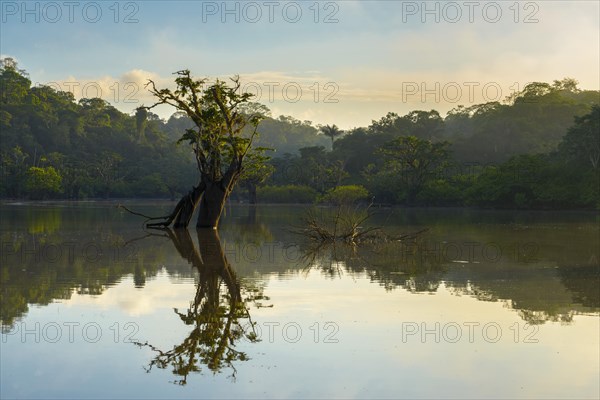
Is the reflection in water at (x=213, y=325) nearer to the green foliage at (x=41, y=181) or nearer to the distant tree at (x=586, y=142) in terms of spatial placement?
the distant tree at (x=586, y=142)

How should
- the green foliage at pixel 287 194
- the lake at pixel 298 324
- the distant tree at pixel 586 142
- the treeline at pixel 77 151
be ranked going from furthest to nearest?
the treeline at pixel 77 151, the green foliage at pixel 287 194, the distant tree at pixel 586 142, the lake at pixel 298 324

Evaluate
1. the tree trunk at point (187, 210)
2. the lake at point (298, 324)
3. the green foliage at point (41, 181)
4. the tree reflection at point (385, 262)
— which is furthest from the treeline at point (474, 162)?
the lake at point (298, 324)

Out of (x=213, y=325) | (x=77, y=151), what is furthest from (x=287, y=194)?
(x=213, y=325)

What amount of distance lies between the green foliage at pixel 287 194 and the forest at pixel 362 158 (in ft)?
0.44

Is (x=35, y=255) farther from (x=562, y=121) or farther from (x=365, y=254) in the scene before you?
(x=562, y=121)

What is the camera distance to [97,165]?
10400cm

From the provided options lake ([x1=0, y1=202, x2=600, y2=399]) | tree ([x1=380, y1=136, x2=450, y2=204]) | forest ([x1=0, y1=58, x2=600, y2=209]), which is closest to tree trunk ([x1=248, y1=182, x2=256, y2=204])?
forest ([x1=0, y1=58, x2=600, y2=209])

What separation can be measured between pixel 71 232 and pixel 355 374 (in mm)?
25318

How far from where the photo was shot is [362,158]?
99.8 meters

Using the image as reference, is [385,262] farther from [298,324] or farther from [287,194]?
[287,194]

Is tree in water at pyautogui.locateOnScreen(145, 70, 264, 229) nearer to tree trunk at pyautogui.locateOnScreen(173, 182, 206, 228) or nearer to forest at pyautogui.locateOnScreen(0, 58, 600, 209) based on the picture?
tree trunk at pyautogui.locateOnScreen(173, 182, 206, 228)

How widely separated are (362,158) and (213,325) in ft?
292

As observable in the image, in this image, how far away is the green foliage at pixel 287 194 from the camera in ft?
280

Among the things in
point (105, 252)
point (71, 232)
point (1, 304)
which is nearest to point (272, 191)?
point (71, 232)
